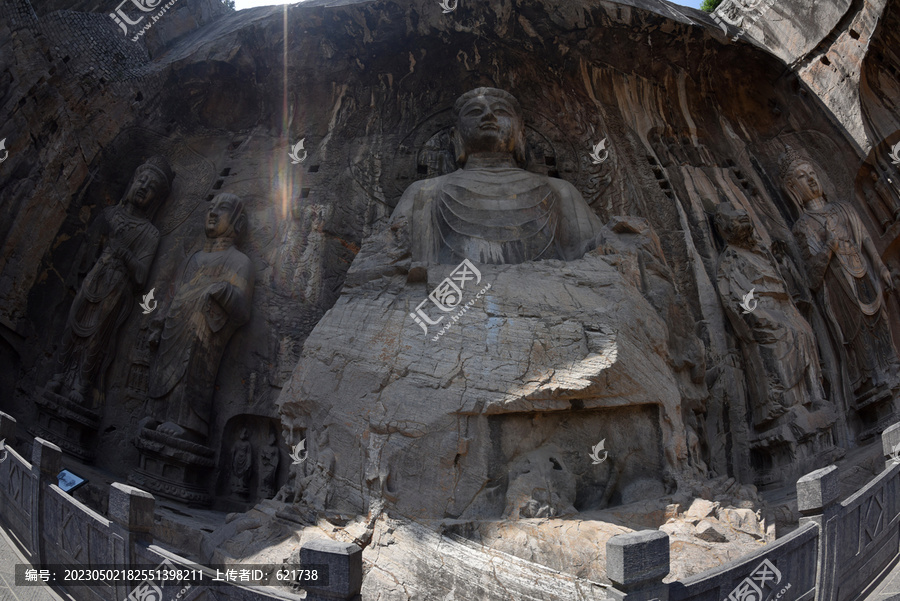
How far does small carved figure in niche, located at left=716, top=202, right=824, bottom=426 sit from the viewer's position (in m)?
5.92

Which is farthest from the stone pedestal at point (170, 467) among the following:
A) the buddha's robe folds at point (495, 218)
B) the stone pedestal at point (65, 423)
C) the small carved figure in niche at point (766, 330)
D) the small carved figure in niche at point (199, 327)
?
the small carved figure in niche at point (766, 330)

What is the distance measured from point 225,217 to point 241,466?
8.41ft

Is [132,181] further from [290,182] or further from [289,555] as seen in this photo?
[289,555]

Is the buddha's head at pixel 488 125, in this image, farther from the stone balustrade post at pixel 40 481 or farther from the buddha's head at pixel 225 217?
the stone balustrade post at pixel 40 481

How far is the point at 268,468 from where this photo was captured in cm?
598

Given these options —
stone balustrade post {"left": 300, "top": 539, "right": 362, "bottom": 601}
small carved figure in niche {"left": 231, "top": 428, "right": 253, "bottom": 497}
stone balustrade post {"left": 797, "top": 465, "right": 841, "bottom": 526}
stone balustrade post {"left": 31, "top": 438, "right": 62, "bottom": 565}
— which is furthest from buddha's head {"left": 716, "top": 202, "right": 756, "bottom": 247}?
stone balustrade post {"left": 31, "top": 438, "right": 62, "bottom": 565}

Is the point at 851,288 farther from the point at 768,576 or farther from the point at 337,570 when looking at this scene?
the point at 337,570

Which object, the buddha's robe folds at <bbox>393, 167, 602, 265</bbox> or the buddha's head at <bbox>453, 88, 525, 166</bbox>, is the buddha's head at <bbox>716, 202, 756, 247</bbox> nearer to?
the buddha's robe folds at <bbox>393, 167, 602, 265</bbox>

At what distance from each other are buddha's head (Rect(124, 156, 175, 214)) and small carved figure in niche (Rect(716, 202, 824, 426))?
20.2 ft

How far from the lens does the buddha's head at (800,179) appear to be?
7.13 metres

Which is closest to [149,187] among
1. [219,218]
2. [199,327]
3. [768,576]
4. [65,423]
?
[219,218]

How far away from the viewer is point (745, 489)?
4.76 metres

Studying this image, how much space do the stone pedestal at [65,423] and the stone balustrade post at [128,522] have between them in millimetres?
3002

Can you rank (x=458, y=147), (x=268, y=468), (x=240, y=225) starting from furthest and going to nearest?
(x=458, y=147)
(x=240, y=225)
(x=268, y=468)
